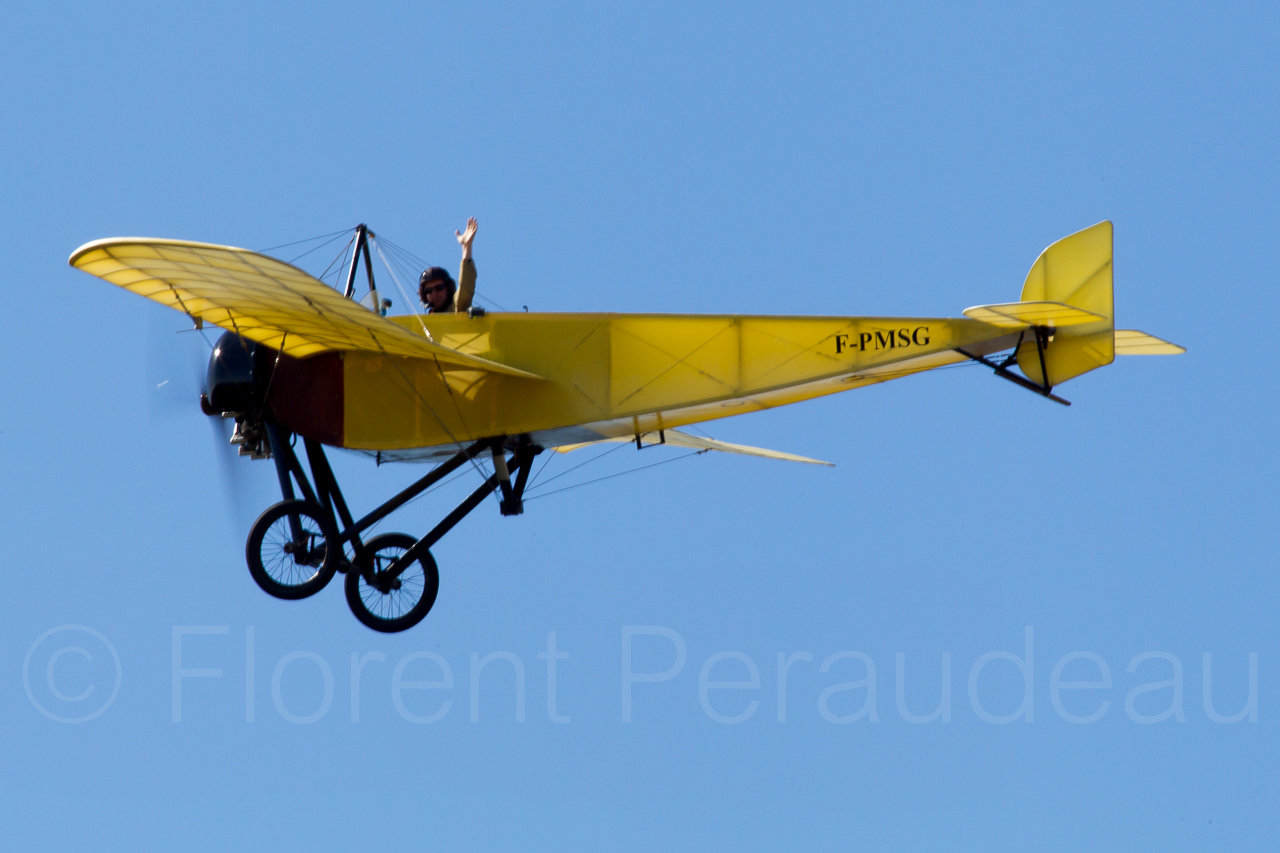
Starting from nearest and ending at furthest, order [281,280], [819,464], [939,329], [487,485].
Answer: [281,280]
[939,329]
[487,485]
[819,464]

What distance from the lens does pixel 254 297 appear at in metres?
14.0

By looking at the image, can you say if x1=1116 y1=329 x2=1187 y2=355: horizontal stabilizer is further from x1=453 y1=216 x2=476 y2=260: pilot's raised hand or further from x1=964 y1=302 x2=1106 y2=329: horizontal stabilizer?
x1=453 y1=216 x2=476 y2=260: pilot's raised hand

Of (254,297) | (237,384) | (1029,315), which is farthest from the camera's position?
(237,384)

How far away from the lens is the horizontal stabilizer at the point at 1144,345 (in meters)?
16.4

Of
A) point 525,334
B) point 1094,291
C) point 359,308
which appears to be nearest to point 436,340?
point 525,334

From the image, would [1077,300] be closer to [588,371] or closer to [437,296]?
[588,371]

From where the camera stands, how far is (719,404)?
16.0 m

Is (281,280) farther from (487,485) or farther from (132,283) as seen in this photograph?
(487,485)

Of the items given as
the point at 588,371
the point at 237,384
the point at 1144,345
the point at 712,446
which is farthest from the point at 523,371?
the point at 1144,345

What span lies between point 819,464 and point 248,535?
26.9 ft

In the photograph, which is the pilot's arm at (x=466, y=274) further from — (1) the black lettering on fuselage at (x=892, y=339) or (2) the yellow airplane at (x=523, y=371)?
Answer: (1) the black lettering on fuselage at (x=892, y=339)

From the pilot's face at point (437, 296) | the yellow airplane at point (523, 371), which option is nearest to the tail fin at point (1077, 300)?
the yellow airplane at point (523, 371)

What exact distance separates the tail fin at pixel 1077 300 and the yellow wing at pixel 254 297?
508 cm

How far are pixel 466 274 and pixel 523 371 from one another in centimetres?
112
